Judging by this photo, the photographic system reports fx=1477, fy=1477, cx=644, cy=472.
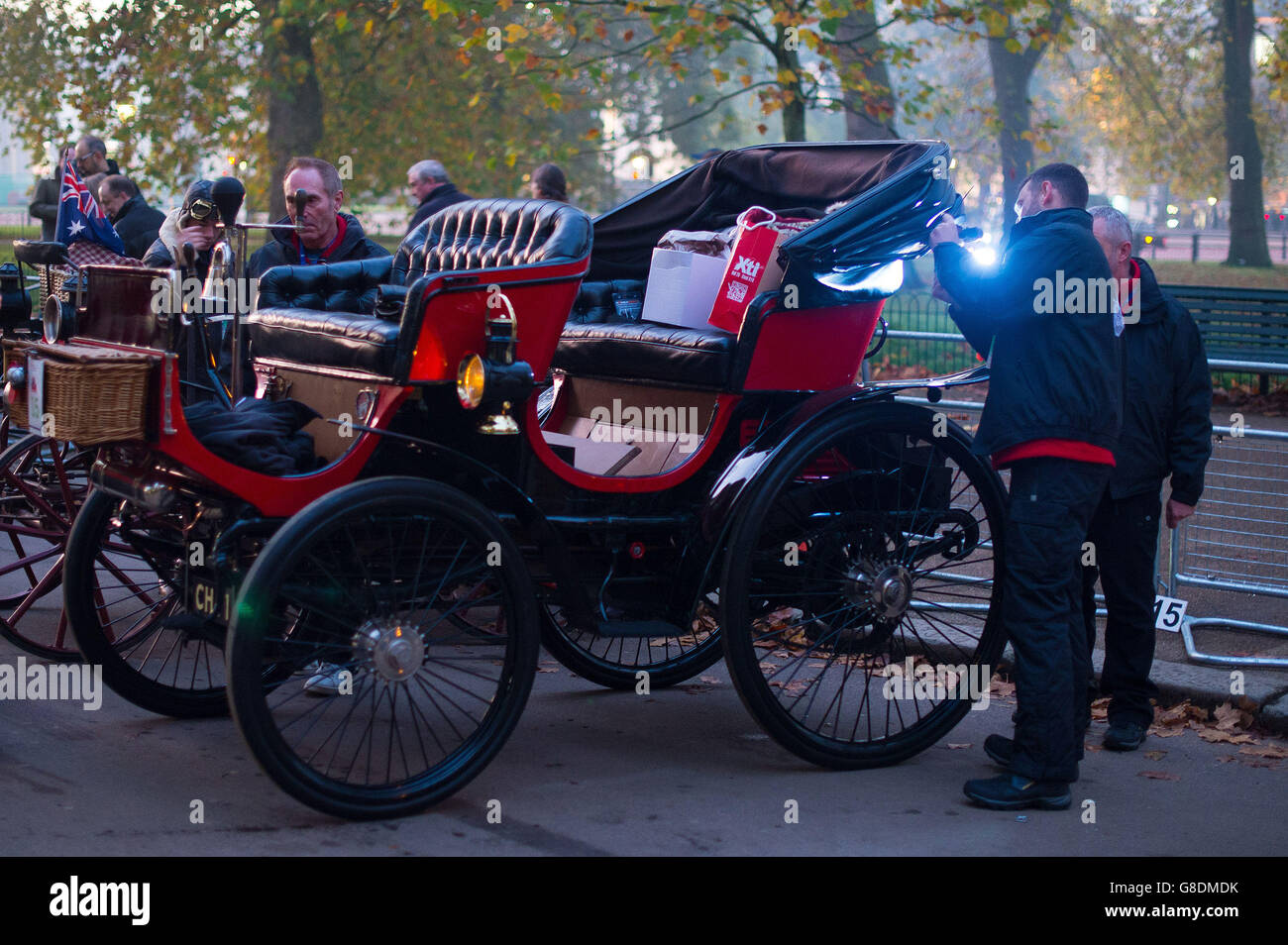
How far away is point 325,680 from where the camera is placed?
4.77m

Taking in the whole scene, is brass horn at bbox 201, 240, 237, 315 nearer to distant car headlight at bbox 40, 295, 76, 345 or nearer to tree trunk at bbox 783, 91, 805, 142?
distant car headlight at bbox 40, 295, 76, 345

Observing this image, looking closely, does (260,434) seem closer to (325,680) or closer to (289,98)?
(325,680)

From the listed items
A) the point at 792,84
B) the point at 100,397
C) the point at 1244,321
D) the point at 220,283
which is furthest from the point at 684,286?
the point at 1244,321

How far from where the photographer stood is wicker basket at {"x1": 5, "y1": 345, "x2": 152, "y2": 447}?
378 cm

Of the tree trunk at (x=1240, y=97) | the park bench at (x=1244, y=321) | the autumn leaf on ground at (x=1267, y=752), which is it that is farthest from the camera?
the tree trunk at (x=1240, y=97)

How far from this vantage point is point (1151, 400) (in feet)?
16.1

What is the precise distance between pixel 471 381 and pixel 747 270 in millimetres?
1171

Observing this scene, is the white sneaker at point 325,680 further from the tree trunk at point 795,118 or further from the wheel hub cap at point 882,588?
the tree trunk at point 795,118

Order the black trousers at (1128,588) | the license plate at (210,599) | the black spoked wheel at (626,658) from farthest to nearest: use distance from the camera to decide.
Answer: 1. the black spoked wheel at (626,658)
2. the black trousers at (1128,588)
3. the license plate at (210,599)

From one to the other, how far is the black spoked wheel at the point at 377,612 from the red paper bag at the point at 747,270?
3.96 feet

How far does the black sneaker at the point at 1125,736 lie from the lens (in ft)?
16.0

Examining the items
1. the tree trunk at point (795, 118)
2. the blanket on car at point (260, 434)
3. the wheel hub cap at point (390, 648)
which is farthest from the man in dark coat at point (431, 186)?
the wheel hub cap at point (390, 648)

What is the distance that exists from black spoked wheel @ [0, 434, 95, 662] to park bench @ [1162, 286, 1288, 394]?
33.8 ft
